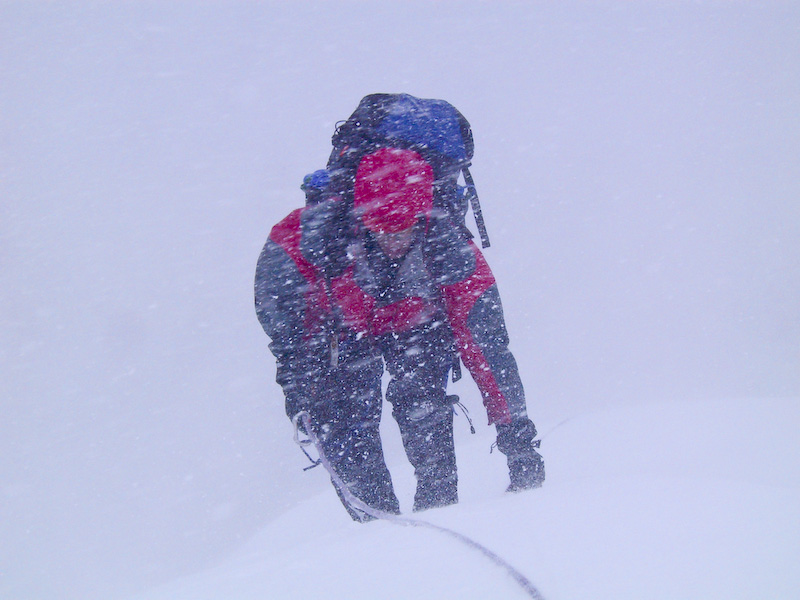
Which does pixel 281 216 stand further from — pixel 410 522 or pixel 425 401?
pixel 410 522

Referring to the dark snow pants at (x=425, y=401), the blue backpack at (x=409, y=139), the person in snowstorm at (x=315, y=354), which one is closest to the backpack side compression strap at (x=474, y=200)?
the blue backpack at (x=409, y=139)

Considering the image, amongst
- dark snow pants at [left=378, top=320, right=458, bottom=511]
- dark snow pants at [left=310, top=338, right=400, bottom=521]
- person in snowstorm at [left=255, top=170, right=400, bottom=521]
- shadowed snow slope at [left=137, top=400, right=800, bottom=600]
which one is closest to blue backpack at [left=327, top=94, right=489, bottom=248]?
person in snowstorm at [left=255, top=170, right=400, bottom=521]

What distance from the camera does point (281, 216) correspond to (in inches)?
3654

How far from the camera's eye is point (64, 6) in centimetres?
17662

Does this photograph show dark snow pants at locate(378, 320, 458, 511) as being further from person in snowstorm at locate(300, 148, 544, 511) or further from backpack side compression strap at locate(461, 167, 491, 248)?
backpack side compression strap at locate(461, 167, 491, 248)

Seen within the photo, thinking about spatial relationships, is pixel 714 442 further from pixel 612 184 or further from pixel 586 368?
pixel 612 184

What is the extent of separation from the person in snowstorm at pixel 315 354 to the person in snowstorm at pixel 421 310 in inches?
2.1

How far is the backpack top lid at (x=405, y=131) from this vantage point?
178 cm

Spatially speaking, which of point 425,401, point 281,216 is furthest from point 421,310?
point 281,216

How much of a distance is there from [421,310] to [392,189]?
44 cm

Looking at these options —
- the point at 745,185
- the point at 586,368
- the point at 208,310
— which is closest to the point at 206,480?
the point at 586,368

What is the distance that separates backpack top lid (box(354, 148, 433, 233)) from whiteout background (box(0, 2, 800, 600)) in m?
0.95

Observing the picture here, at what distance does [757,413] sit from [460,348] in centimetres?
176

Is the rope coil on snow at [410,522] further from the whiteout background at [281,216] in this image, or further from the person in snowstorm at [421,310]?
the person in snowstorm at [421,310]
